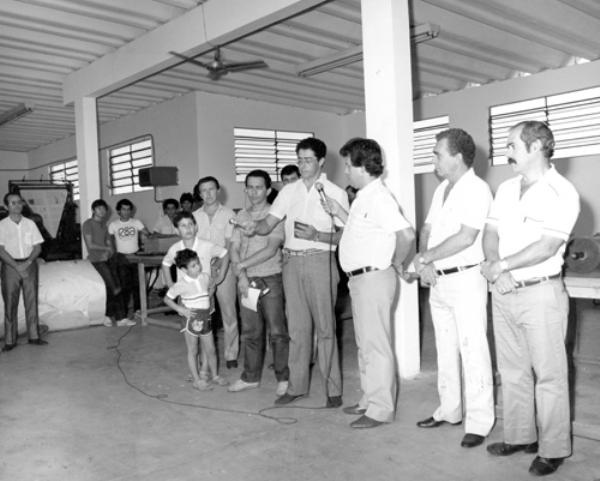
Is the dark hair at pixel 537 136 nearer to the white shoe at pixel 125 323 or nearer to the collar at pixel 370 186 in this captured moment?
the collar at pixel 370 186

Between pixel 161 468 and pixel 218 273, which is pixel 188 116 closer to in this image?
pixel 218 273

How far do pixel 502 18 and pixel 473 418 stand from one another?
533 cm

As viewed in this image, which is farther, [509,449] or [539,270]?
[509,449]

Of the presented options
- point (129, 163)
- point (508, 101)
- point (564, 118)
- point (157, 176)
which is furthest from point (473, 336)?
point (129, 163)

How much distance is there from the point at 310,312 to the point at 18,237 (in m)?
3.46

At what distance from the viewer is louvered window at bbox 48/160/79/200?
1479 centimetres

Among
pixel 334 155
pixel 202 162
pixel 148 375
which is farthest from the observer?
pixel 334 155

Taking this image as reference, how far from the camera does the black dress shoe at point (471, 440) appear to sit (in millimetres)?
3029

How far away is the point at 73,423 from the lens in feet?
12.0

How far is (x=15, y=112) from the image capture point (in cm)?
1028

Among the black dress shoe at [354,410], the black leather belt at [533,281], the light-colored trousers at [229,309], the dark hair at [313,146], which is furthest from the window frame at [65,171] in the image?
the black leather belt at [533,281]

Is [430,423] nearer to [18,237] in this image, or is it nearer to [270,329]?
[270,329]

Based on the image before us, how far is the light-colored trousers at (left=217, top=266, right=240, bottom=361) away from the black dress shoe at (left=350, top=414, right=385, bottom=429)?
67.1 inches

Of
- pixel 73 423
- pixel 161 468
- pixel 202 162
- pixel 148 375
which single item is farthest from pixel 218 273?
pixel 202 162
